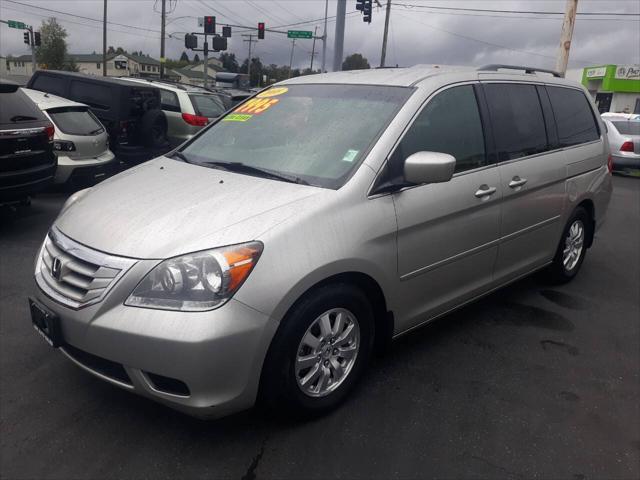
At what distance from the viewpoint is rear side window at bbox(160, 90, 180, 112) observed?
37.5ft

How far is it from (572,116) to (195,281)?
148 inches

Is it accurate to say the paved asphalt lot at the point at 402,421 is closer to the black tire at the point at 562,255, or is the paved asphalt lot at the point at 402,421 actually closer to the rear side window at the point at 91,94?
the black tire at the point at 562,255

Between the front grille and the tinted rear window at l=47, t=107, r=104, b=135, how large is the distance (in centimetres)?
524

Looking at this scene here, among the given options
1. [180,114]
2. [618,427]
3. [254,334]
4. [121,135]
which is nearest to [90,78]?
[121,135]

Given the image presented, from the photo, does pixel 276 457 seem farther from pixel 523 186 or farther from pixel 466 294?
pixel 523 186

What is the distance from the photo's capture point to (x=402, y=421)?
114 inches

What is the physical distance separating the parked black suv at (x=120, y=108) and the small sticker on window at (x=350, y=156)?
7.31 m

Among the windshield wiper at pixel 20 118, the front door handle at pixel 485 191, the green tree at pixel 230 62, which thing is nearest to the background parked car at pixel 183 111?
→ the windshield wiper at pixel 20 118

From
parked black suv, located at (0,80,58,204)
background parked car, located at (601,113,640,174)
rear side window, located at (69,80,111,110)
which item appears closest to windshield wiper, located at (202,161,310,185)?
parked black suv, located at (0,80,58,204)

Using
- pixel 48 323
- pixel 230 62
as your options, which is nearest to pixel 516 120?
pixel 48 323

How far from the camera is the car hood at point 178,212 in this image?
248 centimetres

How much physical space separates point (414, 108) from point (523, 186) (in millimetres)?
1173

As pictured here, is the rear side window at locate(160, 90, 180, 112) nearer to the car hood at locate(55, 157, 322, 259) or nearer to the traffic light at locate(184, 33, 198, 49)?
the car hood at locate(55, 157, 322, 259)

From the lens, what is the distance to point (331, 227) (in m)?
2.69
